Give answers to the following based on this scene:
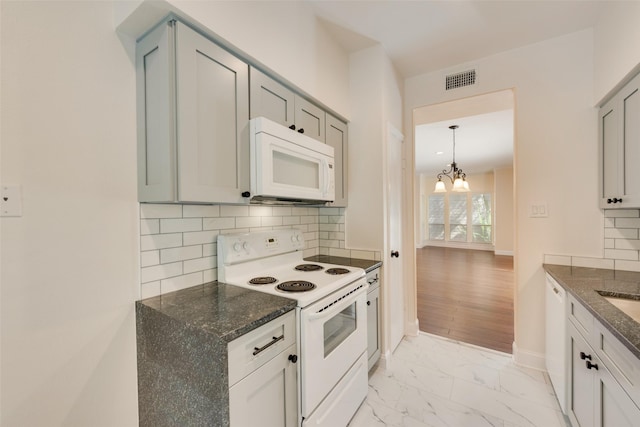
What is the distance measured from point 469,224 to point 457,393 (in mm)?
7975

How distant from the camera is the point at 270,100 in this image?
5.20ft

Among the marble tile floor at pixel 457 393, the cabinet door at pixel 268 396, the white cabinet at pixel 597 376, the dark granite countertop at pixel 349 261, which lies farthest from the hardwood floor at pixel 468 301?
the cabinet door at pixel 268 396

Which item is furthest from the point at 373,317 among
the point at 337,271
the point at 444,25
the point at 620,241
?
the point at 444,25

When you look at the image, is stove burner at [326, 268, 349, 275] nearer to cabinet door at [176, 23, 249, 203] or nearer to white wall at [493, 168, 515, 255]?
cabinet door at [176, 23, 249, 203]

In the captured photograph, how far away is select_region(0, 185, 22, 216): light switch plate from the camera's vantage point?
0.96 metres

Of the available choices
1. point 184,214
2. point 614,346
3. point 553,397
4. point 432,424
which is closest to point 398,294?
point 432,424

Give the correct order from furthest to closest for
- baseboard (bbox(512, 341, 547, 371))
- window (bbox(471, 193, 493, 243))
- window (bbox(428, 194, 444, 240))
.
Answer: window (bbox(428, 194, 444, 240))
window (bbox(471, 193, 493, 243))
baseboard (bbox(512, 341, 547, 371))

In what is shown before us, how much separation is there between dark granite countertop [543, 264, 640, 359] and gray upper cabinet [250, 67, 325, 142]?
178cm

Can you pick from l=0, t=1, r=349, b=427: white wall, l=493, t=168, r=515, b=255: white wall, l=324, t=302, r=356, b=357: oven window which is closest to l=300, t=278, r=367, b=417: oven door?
l=324, t=302, r=356, b=357: oven window

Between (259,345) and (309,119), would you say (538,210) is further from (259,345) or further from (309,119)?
(259,345)

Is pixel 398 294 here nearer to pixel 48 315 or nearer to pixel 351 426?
pixel 351 426

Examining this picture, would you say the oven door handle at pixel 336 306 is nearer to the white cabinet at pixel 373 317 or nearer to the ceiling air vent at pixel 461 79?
the white cabinet at pixel 373 317

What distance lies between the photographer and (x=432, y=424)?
169 cm

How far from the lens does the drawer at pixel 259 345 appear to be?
101 centimetres
